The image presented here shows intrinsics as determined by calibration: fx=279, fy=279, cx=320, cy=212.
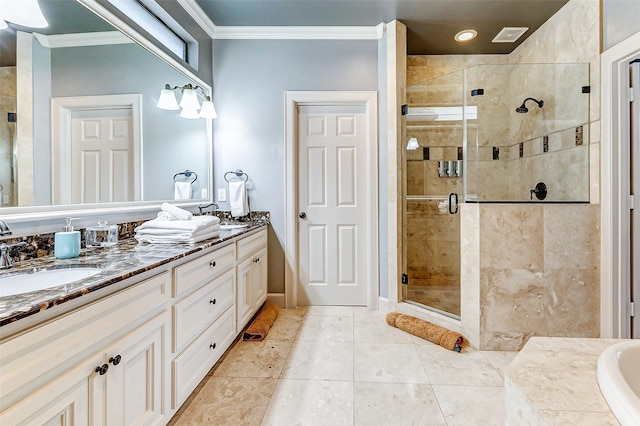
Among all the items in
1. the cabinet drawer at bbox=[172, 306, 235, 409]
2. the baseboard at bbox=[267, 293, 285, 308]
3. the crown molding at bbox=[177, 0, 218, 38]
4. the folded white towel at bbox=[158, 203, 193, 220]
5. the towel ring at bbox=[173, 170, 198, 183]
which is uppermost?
the crown molding at bbox=[177, 0, 218, 38]

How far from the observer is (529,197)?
2.31 metres

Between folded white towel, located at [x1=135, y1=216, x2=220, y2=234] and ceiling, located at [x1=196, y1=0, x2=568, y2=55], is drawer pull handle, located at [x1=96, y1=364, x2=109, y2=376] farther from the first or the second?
ceiling, located at [x1=196, y1=0, x2=568, y2=55]

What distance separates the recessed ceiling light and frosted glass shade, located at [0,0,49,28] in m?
3.12

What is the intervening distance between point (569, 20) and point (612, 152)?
1220 millimetres

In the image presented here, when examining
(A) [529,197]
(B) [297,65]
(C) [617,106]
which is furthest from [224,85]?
(C) [617,106]

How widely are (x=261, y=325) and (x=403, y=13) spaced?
2.93 m

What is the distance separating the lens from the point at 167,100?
208 centimetres

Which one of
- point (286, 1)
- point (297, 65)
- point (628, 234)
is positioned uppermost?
point (286, 1)

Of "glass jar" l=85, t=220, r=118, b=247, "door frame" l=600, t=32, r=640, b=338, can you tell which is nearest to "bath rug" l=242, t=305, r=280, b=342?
"glass jar" l=85, t=220, r=118, b=247

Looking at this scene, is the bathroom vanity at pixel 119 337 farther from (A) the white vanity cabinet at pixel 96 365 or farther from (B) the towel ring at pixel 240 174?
(B) the towel ring at pixel 240 174

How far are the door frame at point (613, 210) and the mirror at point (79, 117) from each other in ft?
10.3

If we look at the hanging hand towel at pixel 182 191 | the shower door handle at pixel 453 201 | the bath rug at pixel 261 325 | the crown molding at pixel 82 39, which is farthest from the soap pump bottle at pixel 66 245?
the shower door handle at pixel 453 201

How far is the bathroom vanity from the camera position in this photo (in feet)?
2.17

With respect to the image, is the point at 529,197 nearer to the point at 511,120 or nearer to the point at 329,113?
the point at 511,120
